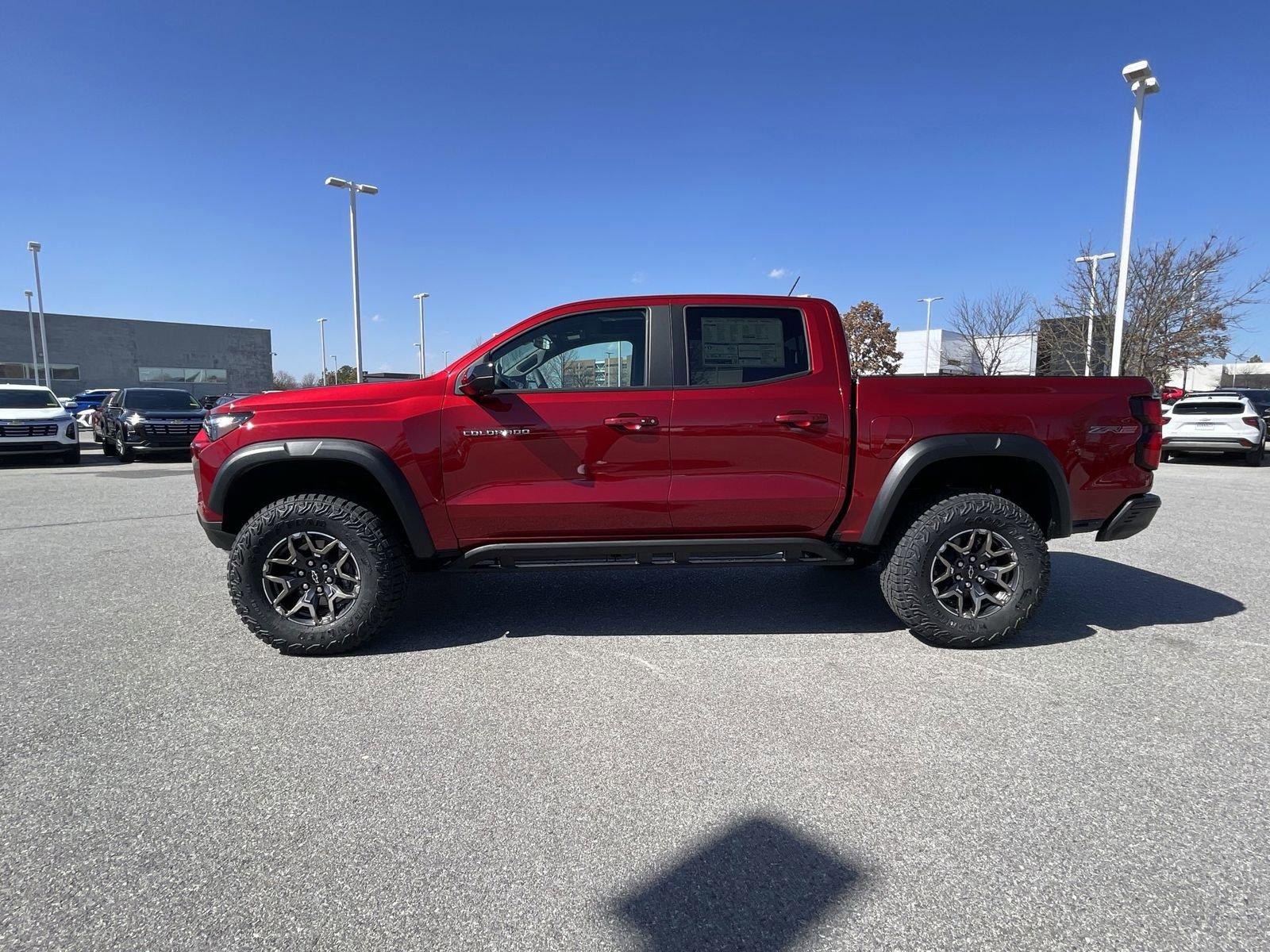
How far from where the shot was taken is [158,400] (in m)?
15.0

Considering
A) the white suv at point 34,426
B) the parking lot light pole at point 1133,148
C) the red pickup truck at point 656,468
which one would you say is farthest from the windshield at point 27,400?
the parking lot light pole at point 1133,148

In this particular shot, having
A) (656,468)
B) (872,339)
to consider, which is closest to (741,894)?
(656,468)

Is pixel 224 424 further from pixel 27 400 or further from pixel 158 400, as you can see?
pixel 27 400

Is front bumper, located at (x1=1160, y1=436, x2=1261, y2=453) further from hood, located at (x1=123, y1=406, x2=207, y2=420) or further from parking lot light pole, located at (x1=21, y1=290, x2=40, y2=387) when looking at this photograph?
parking lot light pole, located at (x1=21, y1=290, x2=40, y2=387)

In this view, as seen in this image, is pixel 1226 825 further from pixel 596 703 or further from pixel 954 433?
pixel 596 703

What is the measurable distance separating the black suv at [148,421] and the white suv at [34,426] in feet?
2.84

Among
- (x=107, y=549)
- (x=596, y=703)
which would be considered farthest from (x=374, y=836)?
(x=107, y=549)

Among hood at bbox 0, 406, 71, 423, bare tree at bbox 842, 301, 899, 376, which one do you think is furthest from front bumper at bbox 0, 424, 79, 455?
bare tree at bbox 842, 301, 899, 376

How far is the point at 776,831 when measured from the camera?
224 centimetres

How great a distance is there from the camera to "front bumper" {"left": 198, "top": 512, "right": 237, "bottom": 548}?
3.89 meters

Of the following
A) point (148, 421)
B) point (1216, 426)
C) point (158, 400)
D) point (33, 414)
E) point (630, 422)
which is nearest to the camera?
point (630, 422)

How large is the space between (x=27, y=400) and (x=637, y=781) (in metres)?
16.6

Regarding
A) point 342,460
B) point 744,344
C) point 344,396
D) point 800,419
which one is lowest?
point 342,460

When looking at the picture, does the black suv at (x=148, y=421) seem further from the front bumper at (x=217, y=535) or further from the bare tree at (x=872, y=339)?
the bare tree at (x=872, y=339)
